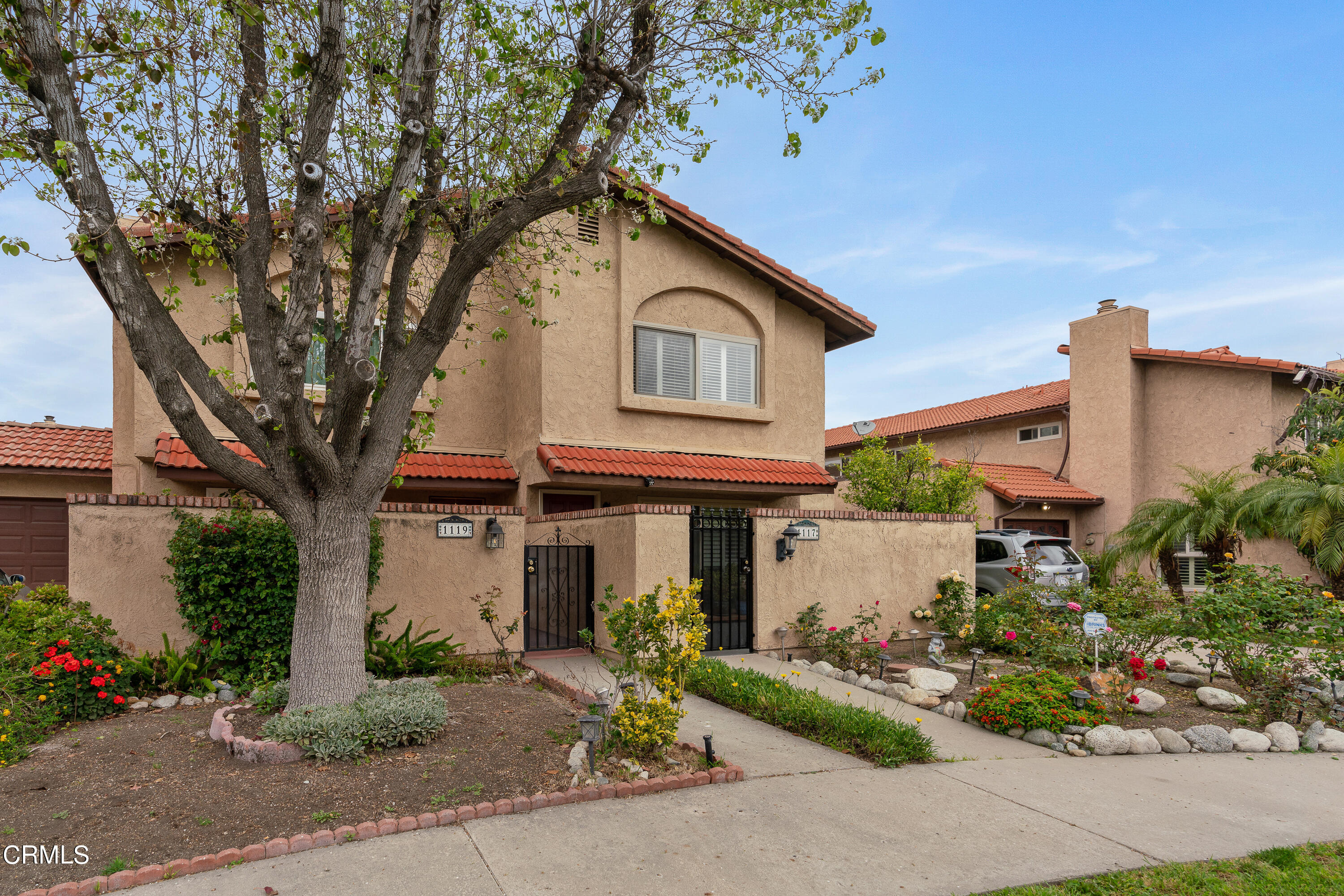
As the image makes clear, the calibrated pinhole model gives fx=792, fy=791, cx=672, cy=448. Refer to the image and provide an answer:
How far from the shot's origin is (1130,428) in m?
20.5

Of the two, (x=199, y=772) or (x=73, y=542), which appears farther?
(x=73, y=542)

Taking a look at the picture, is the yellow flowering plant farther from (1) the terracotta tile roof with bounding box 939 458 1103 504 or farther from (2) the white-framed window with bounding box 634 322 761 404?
(1) the terracotta tile roof with bounding box 939 458 1103 504

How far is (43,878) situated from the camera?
4309 millimetres

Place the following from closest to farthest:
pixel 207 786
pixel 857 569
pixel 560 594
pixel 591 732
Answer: pixel 207 786
pixel 591 732
pixel 560 594
pixel 857 569

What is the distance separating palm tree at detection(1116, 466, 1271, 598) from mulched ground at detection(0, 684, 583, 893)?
14.4m

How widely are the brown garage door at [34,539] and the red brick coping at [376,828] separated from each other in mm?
12191

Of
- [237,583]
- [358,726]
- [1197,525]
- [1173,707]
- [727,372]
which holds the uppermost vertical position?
[727,372]

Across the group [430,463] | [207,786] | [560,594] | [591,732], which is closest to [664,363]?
[430,463]

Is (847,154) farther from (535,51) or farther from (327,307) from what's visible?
(327,307)

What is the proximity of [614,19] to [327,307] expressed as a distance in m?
3.80

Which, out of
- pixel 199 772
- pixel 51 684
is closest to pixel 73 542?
pixel 51 684

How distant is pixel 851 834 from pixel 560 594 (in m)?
7.00

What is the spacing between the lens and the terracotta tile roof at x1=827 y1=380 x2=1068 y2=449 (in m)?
23.6

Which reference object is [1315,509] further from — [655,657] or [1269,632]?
[655,657]
